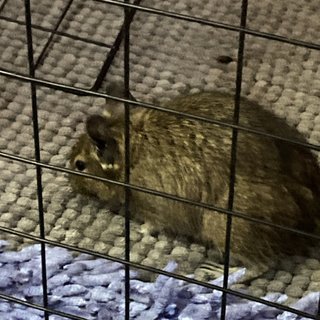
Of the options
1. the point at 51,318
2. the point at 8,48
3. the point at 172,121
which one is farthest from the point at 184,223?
the point at 8,48

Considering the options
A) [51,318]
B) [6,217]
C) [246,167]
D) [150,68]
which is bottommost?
[51,318]

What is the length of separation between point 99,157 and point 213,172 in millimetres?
228

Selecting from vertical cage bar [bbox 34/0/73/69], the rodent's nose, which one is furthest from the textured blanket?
vertical cage bar [bbox 34/0/73/69]

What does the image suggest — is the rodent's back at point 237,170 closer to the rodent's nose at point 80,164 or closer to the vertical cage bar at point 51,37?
the rodent's nose at point 80,164

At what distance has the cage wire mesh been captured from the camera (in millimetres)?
1548

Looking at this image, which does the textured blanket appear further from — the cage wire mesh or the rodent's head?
the rodent's head

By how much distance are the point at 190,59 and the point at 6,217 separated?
58cm

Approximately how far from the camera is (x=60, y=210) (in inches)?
67.5

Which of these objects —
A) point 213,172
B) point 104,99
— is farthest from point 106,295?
point 104,99

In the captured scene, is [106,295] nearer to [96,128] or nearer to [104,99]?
[96,128]

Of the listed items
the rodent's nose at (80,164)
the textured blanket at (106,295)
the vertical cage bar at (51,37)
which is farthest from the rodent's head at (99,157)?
the vertical cage bar at (51,37)

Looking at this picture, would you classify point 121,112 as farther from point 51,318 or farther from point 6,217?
point 51,318

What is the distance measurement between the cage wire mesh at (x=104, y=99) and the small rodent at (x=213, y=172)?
5 centimetres

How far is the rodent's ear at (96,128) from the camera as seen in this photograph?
1.60 metres
